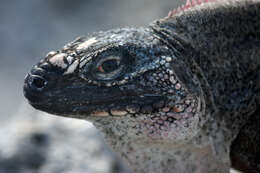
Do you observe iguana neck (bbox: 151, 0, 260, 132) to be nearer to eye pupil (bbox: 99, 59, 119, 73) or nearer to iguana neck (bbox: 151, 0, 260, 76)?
iguana neck (bbox: 151, 0, 260, 76)

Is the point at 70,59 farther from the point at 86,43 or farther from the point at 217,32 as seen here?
the point at 217,32

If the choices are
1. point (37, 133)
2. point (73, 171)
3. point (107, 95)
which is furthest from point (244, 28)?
point (37, 133)

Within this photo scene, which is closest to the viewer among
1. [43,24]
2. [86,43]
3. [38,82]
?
[38,82]

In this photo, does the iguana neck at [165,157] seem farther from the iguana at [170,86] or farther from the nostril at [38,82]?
the nostril at [38,82]

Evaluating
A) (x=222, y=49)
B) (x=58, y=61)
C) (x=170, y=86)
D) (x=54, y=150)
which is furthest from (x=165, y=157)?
(x=54, y=150)

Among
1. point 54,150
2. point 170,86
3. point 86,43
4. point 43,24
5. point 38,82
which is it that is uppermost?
point 43,24

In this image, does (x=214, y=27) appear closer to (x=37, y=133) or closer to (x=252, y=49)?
(x=252, y=49)

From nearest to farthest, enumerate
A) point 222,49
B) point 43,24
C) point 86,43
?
point 86,43 < point 222,49 < point 43,24

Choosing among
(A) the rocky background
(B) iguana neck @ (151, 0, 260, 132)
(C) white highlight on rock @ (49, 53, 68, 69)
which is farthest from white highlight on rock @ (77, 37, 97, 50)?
(A) the rocky background
